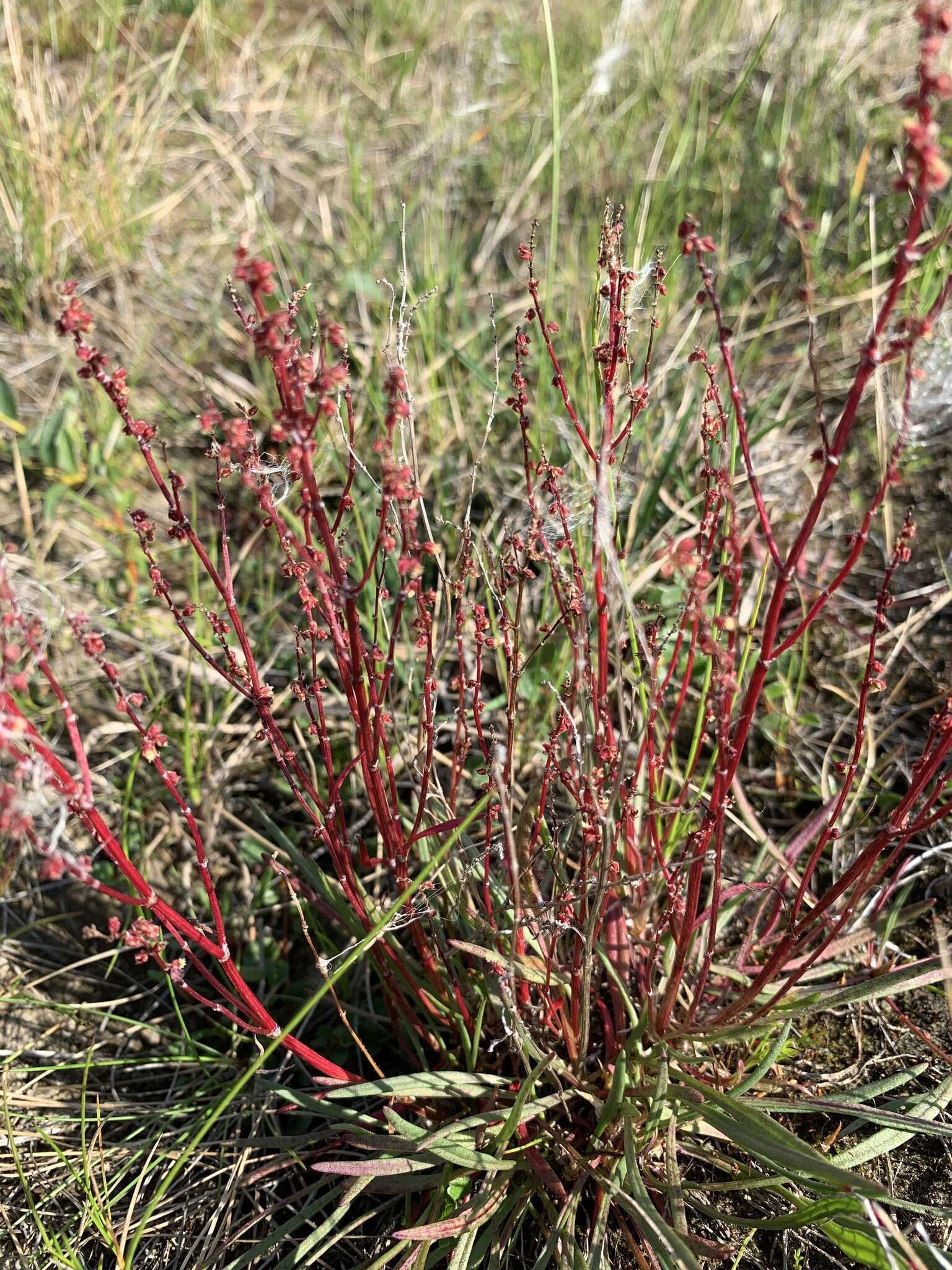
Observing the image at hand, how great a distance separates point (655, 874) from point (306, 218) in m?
3.21

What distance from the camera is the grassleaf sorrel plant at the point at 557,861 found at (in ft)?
3.90

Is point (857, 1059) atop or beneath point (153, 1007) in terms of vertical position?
atop

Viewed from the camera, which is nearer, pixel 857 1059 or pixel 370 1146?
pixel 370 1146

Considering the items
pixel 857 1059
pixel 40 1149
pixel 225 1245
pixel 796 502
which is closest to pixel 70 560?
pixel 40 1149

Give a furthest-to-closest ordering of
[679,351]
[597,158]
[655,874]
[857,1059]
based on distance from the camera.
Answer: [597,158] → [679,351] → [857,1059] → [655,874]

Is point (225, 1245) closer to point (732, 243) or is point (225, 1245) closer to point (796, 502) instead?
point (796, 502)

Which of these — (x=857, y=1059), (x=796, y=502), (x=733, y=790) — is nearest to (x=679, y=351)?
(x=796, y=502)

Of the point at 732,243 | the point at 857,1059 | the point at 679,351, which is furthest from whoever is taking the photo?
the point at 732,243

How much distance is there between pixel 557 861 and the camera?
1.70 meters

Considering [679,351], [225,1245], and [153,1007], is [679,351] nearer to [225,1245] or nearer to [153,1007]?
[153,1007]

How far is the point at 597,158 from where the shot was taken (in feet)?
12.6

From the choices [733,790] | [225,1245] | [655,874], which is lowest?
[225,1245]

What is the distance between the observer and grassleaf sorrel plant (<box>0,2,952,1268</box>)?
119 centimetres

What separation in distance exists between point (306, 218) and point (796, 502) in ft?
7.19
